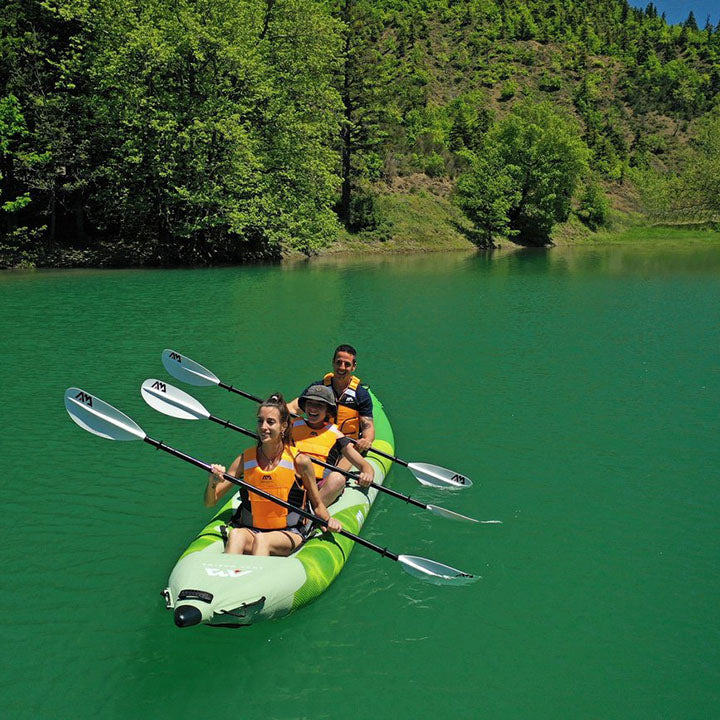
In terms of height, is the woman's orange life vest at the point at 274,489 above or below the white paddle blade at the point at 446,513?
above

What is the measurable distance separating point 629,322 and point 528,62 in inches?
3147

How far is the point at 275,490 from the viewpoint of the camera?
444 centimetres

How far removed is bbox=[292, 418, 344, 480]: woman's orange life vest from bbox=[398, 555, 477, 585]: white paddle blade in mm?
1125

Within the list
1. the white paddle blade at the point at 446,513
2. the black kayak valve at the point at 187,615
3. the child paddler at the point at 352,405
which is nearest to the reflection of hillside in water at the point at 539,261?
the child paddler at the point at 352,405

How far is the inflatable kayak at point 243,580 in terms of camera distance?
3539 millimetres

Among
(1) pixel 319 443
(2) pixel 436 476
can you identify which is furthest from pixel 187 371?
(2) pixel 436 476

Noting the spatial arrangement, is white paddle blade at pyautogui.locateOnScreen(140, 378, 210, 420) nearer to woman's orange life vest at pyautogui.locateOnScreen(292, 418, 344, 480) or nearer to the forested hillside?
woman's orange life vest at pyautogui.locateOnScreen(292, 418, 344, 480)

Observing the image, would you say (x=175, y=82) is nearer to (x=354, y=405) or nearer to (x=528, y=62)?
(x=354, y=405)

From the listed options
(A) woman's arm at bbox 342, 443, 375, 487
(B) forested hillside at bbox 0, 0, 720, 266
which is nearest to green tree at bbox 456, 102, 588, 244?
(B) forested hillside at bbox 0, 0, 720, 266

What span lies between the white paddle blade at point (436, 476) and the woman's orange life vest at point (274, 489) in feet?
5.85

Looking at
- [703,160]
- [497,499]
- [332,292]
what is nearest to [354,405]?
[497,499]

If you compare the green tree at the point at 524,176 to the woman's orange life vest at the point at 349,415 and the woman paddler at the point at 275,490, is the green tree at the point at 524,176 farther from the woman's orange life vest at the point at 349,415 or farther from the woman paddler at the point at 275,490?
the woman paddler at the point at 275,490

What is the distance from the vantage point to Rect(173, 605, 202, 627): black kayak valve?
339cm

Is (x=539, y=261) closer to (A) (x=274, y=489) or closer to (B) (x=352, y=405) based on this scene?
(B) (x=352, y=405)
